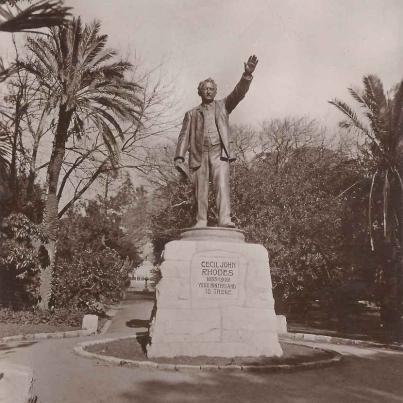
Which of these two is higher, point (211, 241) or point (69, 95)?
point (69, 95)

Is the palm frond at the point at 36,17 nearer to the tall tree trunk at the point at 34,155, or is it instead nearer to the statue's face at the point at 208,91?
the statue's face at the point at 208,91

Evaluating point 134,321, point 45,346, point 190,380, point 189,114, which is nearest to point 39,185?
point 134,321

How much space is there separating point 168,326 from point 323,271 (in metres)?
13.1

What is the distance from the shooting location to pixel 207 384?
620 centimetres

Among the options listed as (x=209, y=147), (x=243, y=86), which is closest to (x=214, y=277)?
(x=209, y=147)

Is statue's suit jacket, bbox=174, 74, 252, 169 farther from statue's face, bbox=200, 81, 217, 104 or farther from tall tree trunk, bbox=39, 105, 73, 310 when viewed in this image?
tall tree trunk, bbox=39, 105, 73, 310

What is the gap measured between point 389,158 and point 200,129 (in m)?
9.34

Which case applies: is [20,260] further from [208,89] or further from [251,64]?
[251,64]

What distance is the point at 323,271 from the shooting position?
65.2ft

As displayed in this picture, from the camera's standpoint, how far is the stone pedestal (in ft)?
25.8

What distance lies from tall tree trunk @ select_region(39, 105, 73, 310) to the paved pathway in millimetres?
8097

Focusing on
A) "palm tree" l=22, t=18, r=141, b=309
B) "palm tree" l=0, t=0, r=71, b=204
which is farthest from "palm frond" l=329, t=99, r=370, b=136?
"palm tree" l=0, t=0, r=71, b=204

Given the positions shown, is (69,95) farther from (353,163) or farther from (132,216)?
(132,216)

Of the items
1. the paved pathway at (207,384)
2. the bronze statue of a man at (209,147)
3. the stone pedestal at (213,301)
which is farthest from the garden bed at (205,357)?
the bronze statue of a man at (209,147)
